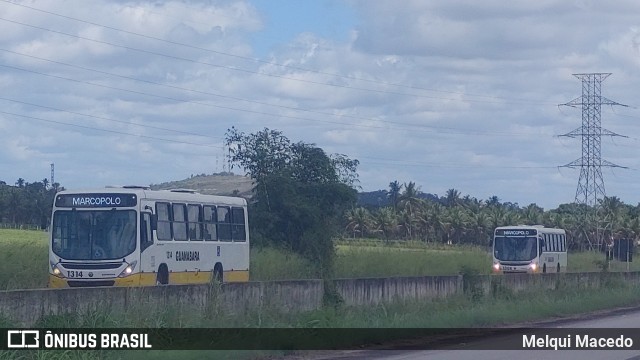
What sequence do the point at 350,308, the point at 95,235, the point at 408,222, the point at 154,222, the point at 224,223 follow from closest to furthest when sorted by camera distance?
the point at 350,308 < the point at 95,235 < the point at 154,222 < the point at 224,223 < the point at 408,222

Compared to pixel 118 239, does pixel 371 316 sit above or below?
below

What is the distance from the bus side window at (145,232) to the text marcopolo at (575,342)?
10.5m

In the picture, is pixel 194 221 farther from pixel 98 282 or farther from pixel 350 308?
pixel 350 308

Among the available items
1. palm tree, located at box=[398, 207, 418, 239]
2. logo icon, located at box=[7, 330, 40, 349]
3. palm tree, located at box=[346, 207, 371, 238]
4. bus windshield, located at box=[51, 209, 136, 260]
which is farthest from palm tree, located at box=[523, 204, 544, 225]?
logo icon, located at box=[7, 330, 40, 349]

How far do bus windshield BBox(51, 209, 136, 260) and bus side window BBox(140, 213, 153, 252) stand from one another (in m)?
0.23

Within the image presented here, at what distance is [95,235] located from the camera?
2862 cm

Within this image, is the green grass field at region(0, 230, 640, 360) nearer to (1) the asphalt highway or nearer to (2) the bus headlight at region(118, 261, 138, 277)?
(1) the asphalt highway

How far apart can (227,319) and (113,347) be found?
484 cm

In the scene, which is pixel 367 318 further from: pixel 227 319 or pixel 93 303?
pixel 93 303

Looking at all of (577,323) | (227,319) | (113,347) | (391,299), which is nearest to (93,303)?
(113,347)

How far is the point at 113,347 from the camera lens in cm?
1700

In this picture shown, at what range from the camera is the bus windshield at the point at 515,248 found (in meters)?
56.8

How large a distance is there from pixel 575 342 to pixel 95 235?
43.0ft

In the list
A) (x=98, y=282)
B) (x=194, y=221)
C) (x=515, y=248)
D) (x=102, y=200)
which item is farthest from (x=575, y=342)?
(x=515, y=248)
